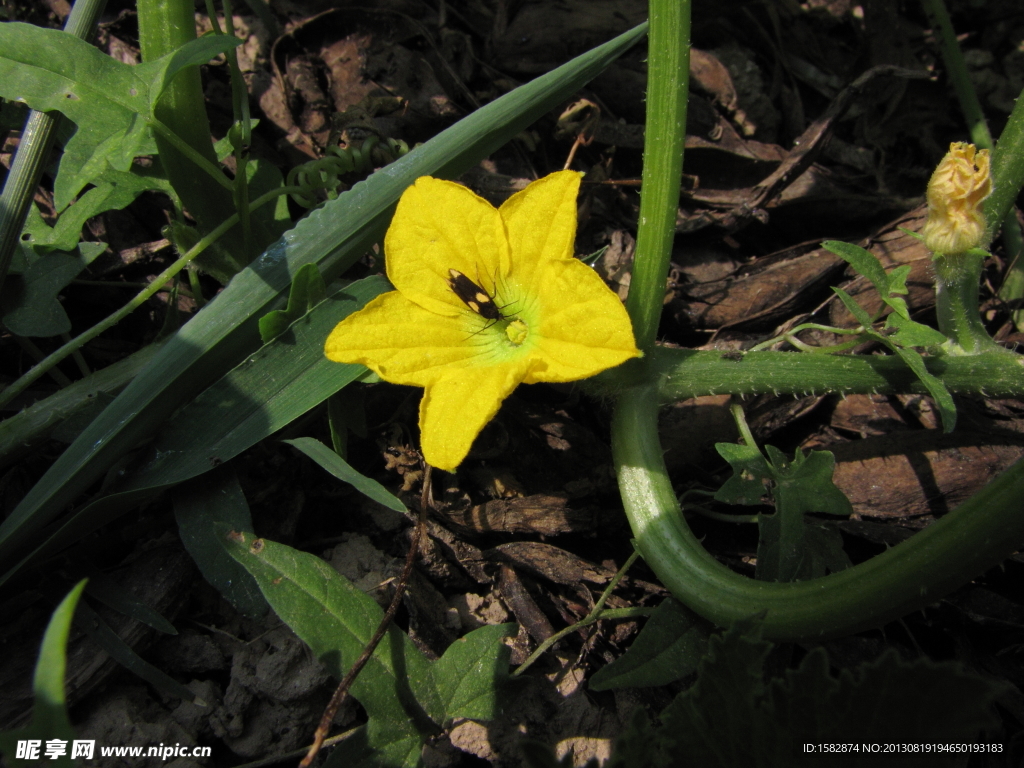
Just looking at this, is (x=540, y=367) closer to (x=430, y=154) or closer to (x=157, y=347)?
(x=430, y=154)

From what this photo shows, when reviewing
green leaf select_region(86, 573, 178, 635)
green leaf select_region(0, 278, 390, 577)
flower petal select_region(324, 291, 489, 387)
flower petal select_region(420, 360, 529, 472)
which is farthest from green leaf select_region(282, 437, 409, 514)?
green leaf select_region(86, 573, 178, 635)

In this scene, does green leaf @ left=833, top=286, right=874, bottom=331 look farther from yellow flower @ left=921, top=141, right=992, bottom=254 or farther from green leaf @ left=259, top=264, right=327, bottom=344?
green leaf @ left=259, top=264, right=327, bottom=344

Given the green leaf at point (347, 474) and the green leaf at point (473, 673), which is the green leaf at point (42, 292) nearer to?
the green leaf at point (347, 474)

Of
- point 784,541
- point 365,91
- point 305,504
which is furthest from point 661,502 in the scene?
point 365,91

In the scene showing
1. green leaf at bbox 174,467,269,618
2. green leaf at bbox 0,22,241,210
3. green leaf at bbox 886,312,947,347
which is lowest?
green leaf at bbox 174,467,269,618

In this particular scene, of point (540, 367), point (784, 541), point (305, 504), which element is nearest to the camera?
point (540, 367)

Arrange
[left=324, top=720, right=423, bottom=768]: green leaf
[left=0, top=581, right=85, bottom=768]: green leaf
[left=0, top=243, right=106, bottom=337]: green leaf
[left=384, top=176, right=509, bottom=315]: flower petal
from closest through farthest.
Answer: [left=0, top=581, right=85, bottom=768]: green leaf < [left=324, top=720, right=423, bottom=768]: green leaf < [left=384, top=176, right=509, bottom=315]: flower petal < [left=0, top=243, right=106, bottom=337]: green leaf

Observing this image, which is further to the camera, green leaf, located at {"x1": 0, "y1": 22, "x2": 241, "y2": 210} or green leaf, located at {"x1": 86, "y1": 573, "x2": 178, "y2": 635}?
green leaf, located at {"x1": 86, "y1": 573, "x2": 178, "y2": 635}

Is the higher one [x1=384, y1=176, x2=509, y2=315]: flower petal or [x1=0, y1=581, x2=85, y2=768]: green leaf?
[x1=384, y1=176, x2=509, y2=315]: flower petal

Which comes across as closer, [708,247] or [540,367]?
[540,367]
